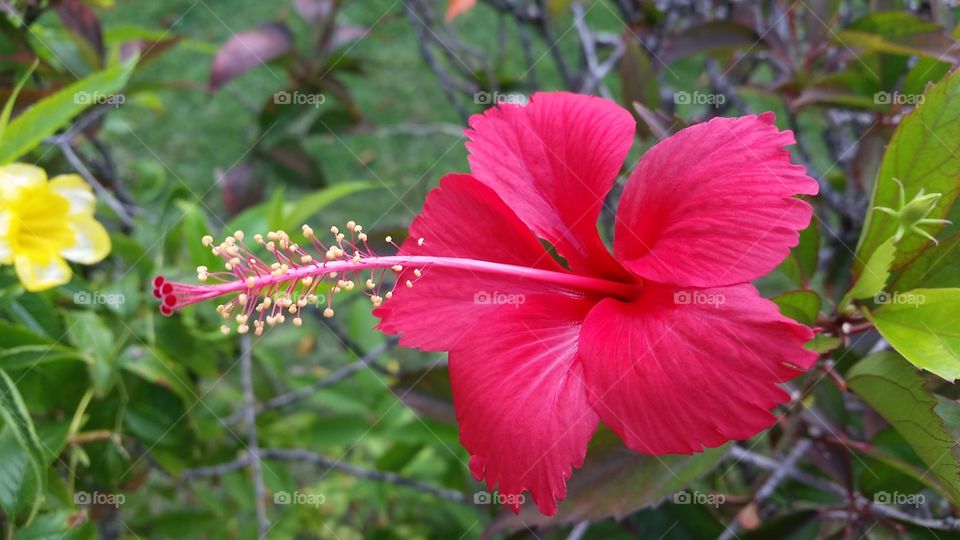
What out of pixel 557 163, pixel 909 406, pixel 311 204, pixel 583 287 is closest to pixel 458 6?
pixel 311 204

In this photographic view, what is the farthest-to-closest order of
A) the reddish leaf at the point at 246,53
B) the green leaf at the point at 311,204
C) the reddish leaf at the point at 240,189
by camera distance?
the reddish leaf at the point at 240,189 → the reddish leaf at the point at 246,53 → the green leaf at the point at 311,204

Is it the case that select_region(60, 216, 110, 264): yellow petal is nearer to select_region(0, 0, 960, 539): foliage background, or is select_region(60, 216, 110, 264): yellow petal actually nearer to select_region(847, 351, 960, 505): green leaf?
select_region(0, 0, 960, 539): foliage background

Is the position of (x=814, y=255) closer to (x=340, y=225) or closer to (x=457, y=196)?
(x=457, y=196)

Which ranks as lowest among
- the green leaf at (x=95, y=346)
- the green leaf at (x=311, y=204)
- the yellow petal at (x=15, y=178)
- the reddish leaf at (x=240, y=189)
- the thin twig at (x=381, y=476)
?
the thin twig at (x=381, y=476)

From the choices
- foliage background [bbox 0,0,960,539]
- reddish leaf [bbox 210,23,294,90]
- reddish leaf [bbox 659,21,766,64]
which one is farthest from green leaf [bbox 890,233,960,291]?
reddish leaf [bbox 210,23,294,90]

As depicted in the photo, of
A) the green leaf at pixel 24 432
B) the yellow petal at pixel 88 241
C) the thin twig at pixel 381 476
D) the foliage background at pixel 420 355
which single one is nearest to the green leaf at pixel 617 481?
the foliage background at pixel 420 355

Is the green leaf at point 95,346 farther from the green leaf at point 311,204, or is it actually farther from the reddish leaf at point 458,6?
Result: the reddish leaf at point 458,6

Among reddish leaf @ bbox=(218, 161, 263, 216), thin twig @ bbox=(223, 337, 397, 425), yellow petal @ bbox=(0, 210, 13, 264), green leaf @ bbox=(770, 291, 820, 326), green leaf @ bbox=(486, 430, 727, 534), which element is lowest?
thin twig @ bbox=(223, 337, 397, 425)
